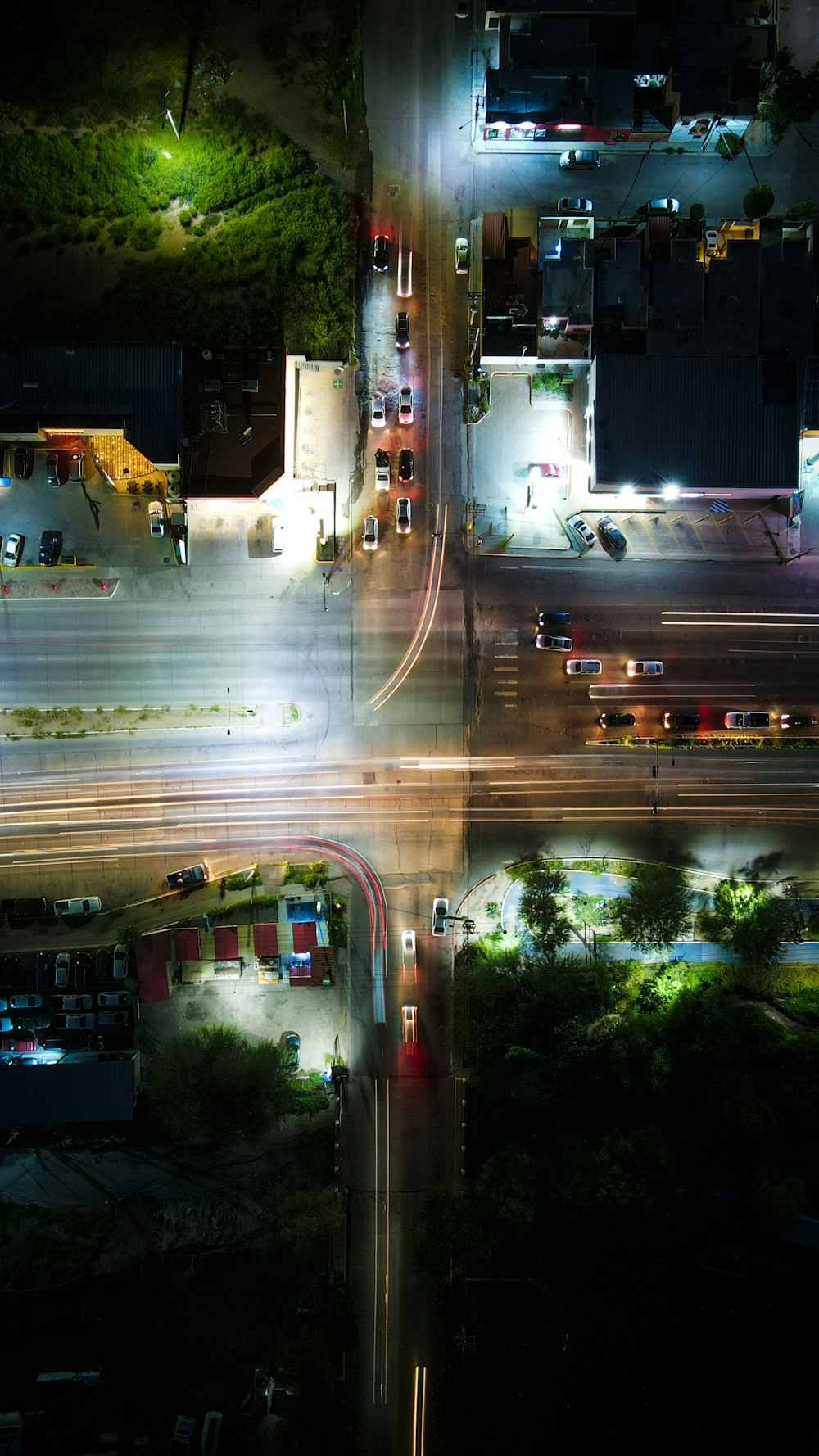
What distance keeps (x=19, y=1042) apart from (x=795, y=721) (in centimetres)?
3938

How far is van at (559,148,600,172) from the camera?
40750 millimetres

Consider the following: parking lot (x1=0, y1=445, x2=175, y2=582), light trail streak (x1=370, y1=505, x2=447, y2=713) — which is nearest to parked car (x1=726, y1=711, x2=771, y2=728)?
light trail streak (x1=370, y1=505, x2=447, y2=713)

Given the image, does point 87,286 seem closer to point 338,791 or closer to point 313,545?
point 313,545

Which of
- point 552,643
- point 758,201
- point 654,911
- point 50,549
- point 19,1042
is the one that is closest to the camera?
point 654,911

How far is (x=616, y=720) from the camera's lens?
41.2 meters

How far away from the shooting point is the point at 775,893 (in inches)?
1636

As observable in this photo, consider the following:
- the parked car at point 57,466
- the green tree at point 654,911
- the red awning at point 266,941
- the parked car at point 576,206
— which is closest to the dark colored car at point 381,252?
the parked car at point 576,206

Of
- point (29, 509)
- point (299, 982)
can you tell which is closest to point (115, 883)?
point (299, 982)

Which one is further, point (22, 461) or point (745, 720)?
Result: point (745, 720)

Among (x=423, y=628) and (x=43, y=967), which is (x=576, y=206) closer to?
(x=423, y=628)

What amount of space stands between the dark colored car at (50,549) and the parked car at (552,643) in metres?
22.9

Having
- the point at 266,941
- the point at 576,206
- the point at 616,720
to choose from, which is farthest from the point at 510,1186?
the point at 576,206

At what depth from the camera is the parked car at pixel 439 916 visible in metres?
40.7

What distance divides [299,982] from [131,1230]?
42.2 feet
